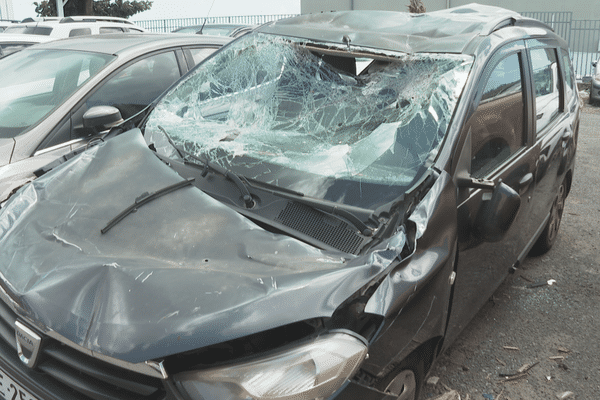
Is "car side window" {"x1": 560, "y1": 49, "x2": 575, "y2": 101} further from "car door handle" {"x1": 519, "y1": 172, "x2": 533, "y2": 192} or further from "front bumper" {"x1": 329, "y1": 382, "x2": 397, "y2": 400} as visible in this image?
"front bumper" {"x1": 329, "y1": 382, "x2": 397, "y2": 400}

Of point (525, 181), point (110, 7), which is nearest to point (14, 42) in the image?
point (525, 181)

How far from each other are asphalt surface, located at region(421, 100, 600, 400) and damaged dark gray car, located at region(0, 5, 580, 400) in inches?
15.3

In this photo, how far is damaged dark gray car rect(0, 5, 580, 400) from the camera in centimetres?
148

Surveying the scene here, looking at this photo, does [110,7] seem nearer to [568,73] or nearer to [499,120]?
[568,73]

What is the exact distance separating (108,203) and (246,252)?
2.14 feet

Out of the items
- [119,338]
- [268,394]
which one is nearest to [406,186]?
[268,394]

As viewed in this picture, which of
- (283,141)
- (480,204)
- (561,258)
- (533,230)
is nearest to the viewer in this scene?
(480,204)

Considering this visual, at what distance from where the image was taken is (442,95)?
2287 mm

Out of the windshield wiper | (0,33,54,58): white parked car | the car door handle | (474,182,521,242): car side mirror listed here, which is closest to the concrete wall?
(0,33,54,58): white parked car

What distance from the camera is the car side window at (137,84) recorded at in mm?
3787

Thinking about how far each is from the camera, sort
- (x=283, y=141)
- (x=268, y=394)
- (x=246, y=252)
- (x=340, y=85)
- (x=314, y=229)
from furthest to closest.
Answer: (x=340, y=85) < (x=283, y=141) < (x=314, y=229) < (x=246, y=252) < (x=268, y=394)

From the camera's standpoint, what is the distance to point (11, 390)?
5.50 feet

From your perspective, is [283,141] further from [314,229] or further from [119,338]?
[119,338]

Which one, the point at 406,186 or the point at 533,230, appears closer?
the point at 406,186
